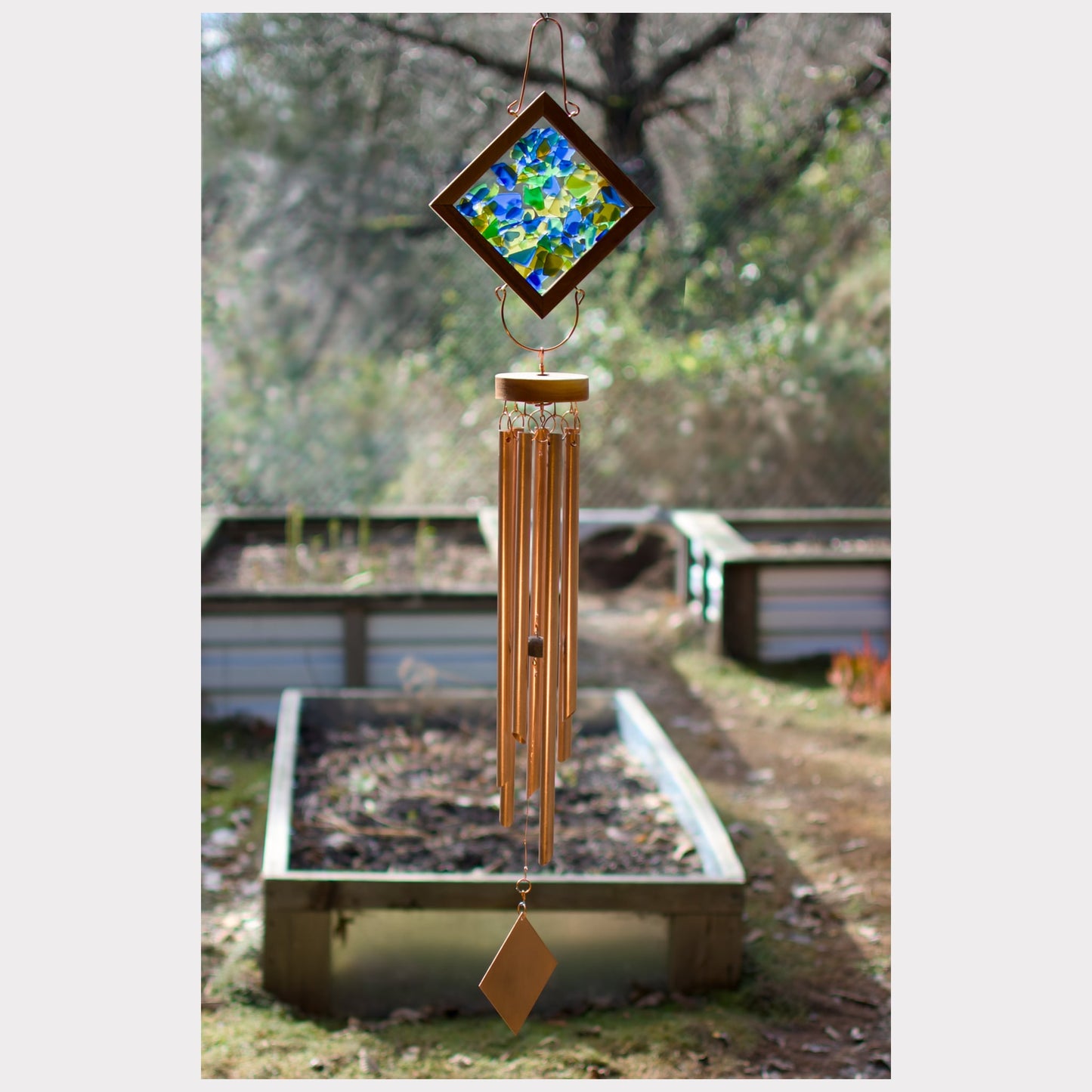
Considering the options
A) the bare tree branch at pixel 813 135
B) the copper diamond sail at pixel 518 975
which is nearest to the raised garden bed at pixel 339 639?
the copper diamond sail at pixel 518 975

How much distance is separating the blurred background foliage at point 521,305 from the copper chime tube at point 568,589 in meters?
6.26

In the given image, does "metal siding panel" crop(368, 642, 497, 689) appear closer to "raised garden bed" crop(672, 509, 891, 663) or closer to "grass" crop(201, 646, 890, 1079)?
"grass" crop(201, 646, 890, 1079)

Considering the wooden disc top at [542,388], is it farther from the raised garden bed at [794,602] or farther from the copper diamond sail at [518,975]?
the raised garden bed at [794,602]

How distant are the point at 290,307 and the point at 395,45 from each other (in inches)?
75.3

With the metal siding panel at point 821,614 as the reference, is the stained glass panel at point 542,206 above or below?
above

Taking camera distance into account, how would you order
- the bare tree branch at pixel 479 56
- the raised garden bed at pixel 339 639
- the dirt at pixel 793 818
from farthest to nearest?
the bare tree branch at pixel 479 56, the raised garden bed at pixel 339 639, the dirt at pixel 793 818

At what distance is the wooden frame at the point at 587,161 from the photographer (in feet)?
7.52

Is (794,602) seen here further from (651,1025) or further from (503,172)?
(503,172)

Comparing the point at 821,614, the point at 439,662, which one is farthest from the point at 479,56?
the point at 439,662

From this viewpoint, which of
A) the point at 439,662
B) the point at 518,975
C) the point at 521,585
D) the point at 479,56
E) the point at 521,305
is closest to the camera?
the point at 521,585

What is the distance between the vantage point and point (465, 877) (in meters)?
3.45

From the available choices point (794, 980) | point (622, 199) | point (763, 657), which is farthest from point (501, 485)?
point (763, 657)

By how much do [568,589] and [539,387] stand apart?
1.38 feet

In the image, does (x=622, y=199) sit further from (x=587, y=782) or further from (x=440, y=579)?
(x=440, y=579)
